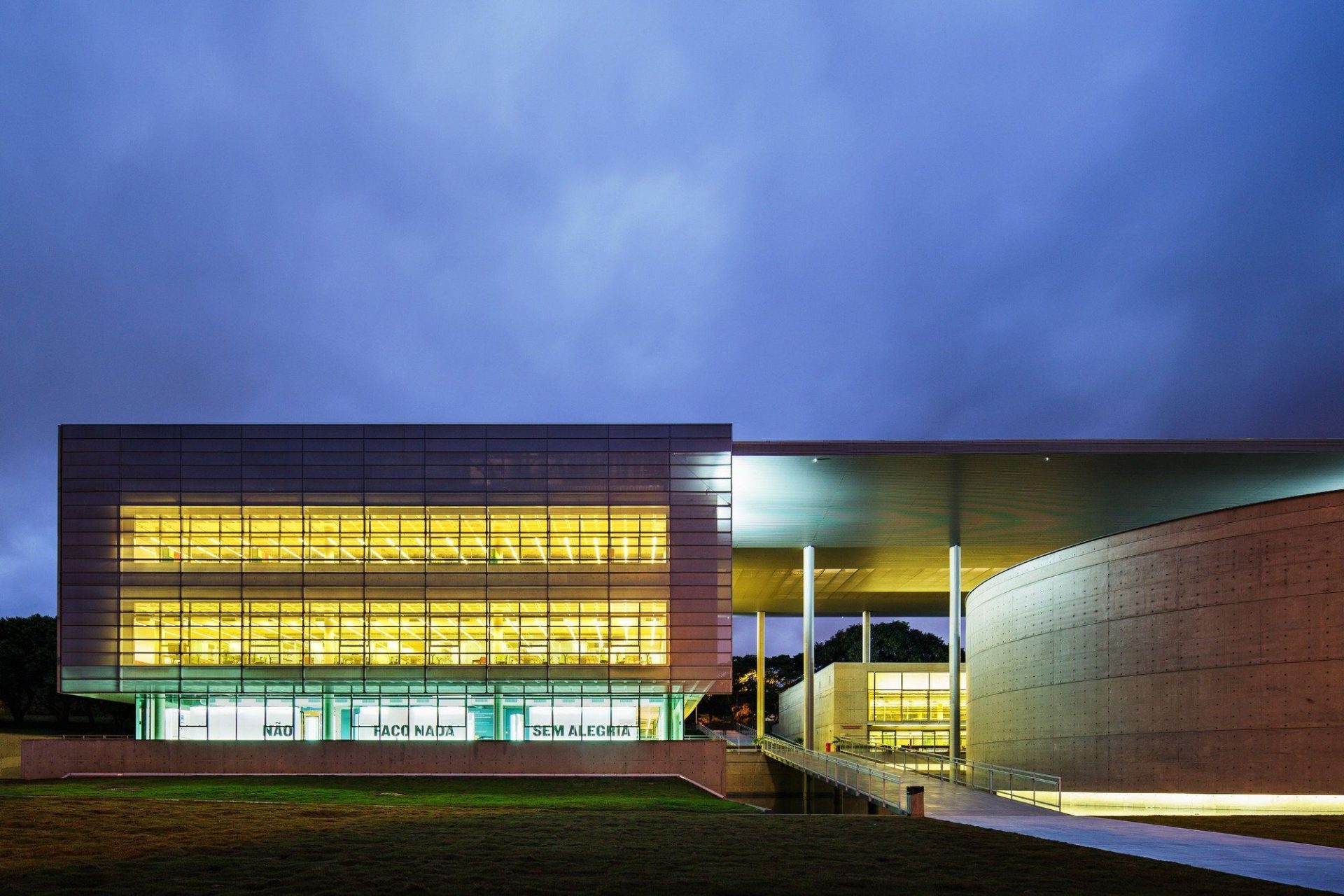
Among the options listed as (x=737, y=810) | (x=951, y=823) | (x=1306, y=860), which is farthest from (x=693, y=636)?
(x=1306, y=860)

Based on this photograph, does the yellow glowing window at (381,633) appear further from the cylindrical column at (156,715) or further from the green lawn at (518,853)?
the green lawn at (518,853)

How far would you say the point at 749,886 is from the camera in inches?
534

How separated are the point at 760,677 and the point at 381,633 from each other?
3038 centimetres

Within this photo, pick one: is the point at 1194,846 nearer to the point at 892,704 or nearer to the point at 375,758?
the point at 375,758

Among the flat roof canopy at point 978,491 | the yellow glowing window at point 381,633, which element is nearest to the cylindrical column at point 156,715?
the yellow glowing window at point 381,633

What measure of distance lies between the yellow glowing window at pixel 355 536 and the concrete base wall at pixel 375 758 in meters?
6.17

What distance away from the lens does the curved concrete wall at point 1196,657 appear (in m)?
24.8

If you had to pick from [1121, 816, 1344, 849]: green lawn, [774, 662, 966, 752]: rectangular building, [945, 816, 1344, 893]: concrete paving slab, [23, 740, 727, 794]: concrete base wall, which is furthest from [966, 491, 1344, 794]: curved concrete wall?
[774, 662, 966, 752]: rectangular building

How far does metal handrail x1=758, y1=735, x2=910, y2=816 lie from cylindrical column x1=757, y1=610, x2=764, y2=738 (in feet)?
41.0

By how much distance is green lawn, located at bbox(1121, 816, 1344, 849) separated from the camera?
2042 centimetres

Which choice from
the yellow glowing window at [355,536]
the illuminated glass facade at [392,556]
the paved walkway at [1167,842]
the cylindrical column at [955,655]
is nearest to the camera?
the paved walkway at [1167,842]

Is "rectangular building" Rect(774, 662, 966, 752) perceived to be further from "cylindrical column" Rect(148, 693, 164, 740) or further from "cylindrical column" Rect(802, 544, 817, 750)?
"cylindrical column" Rect(148, 693, 164, 740)

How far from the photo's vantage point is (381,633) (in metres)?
40.2

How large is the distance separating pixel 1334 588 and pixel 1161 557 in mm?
4512
